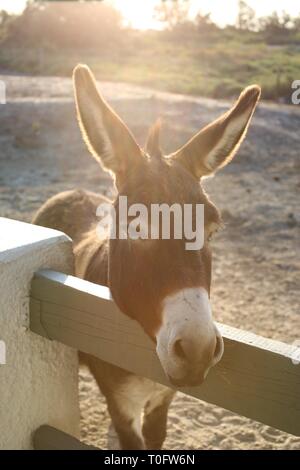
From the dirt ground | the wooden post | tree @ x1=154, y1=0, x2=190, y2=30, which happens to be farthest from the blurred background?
tree @ x1=154, y1=0, x2=190, y2=30

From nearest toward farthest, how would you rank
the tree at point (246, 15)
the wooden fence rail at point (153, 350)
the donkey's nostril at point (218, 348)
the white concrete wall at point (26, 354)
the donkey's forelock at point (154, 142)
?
the wooden fence rail at point (153, 350), the donkey's nostril at point (218, 348), the white concrete wall at point (26, 354), the donkey's forelock at point (154, 142), the tree at point (246, 15)

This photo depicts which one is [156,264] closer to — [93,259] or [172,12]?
[93,259]

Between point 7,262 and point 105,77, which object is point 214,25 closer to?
point 105,77

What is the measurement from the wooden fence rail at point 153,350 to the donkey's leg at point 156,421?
1369 mm

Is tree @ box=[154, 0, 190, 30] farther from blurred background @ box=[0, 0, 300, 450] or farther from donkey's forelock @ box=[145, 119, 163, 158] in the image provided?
donkey's forelock @ box=[145, 119, 163, 158]

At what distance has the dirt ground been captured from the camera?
3637 millimetres

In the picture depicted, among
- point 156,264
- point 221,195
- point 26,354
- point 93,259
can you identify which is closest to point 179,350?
point 156,264

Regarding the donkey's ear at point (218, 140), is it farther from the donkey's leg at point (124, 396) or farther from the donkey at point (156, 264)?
the donkey's leg at point (124, 396)

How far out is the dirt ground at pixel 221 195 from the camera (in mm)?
3637

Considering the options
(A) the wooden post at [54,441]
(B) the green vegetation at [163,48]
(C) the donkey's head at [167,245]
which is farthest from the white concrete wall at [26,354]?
(B) the green vegetation at [163,48]

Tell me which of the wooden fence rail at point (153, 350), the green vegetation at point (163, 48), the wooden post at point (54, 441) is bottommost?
the wooden post at point (54, 441)

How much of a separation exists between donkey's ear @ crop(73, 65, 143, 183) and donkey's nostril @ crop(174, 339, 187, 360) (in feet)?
3.23

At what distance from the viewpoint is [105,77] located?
77.6 ft

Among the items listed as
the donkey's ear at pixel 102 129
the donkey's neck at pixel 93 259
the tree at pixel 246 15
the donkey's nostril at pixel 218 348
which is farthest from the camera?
the tree at pixel 246 15
